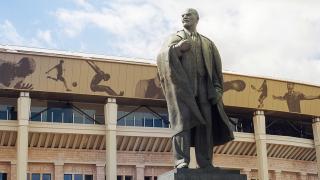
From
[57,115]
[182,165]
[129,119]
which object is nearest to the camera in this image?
[182,165]

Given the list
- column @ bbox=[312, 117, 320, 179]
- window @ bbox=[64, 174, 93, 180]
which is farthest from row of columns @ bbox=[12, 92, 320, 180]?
column @ bbox=[312, 117, 320, 179]

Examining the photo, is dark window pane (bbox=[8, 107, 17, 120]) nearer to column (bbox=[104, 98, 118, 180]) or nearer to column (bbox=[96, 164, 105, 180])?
column (bbox=[104, 98, 118, 180])

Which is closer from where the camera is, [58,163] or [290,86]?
[58,163]

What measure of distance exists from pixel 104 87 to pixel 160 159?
227 inches

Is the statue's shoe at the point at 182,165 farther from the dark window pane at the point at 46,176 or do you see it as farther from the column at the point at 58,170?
the dark window pane at the point at 46,176

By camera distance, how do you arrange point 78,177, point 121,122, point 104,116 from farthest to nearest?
1. point 121,122
2. point 78,177
3. point 104,116

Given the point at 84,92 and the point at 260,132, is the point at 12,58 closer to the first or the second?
the point at 84,92

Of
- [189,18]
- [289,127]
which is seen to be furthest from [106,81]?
[189,18]

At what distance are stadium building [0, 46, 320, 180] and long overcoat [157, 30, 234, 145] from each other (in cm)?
2094

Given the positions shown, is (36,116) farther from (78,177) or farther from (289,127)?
(289,127)

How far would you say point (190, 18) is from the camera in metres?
6.85

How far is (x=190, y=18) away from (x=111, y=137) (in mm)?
21917

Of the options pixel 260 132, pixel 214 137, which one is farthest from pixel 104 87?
pixel 214 137

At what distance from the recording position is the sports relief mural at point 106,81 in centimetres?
2684
